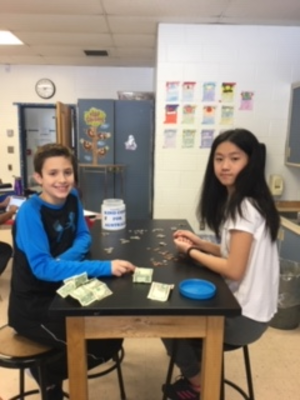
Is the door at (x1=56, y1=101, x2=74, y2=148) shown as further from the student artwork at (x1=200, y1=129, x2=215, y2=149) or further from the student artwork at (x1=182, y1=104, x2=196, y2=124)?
the student artwork at (x1=200, y1=129, x2=215, y2=149)

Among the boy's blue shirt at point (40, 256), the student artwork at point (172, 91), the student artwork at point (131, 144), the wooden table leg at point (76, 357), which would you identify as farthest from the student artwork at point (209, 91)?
the wooden table leg at point (76, 357)

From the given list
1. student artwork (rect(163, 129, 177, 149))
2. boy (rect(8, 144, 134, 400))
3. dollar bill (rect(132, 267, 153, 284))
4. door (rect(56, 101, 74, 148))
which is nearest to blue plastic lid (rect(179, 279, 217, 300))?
dollar bill (rect(132, 267, 153, 284))

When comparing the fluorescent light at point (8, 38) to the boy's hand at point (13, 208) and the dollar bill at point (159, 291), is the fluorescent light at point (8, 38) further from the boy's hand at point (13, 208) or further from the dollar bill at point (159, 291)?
the dollar bill at point (159, 291)

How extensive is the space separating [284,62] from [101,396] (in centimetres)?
316

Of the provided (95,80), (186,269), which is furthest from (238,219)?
(95,80)

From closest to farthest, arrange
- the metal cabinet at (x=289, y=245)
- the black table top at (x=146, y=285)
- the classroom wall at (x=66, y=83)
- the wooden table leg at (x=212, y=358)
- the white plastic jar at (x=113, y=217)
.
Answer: the black table top at (x=146, y=285), the wooden table leg at (x=212, y=358), the white plastic jar at (x=113, y=217), the metal cabinet at (x=289, y=245), the classroom wall at (x=66, y=83)

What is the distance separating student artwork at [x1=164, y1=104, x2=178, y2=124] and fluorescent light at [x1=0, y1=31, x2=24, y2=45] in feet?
6.71

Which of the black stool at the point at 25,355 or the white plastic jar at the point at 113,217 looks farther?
the white plastic jar at the point at 113,217

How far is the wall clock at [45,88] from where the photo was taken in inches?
217

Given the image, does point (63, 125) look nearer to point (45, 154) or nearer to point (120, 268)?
point (45, 154)

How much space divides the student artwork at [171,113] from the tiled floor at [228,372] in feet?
6.54

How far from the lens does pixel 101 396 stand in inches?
73.0

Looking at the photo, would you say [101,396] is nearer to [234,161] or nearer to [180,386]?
[180,386]

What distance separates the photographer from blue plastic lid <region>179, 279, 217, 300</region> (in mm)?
1074
